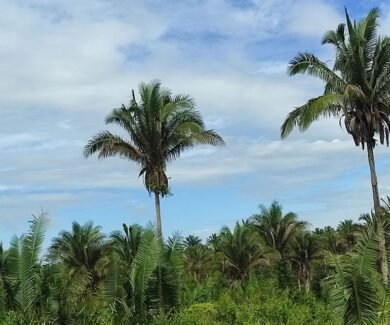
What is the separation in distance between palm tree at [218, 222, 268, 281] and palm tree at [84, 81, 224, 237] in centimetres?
1140

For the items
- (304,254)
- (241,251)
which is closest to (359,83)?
(241,251)

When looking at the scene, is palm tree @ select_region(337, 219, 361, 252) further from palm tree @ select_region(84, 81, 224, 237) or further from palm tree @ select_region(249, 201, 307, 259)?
palm tree @ select_region(84, 81, 224, 237)

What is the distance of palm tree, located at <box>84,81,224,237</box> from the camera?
24.9m

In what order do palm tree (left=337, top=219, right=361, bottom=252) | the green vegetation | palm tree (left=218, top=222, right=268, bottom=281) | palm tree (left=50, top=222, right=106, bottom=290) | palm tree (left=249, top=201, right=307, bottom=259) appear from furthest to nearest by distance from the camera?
palm tree (left=337, top=219, right=361, bottom=252)
palm tree (left=249, top=201, right=307, bottom=259)
palm tree (left=218, top=222, right=268, bottom=281)
palm tree (left=50, top=222, right=106, bottom=290)
the green vegetation

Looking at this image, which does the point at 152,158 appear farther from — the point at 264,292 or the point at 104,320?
the point at 104,320

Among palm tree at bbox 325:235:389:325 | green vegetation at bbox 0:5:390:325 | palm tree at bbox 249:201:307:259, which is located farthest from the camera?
palm tree at bbox 249:201:307:259

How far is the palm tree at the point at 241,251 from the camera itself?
35.5m

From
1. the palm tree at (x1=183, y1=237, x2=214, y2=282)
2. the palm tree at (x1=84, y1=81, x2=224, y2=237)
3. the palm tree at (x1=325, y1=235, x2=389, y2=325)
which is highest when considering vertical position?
the palm tree at (x1=84, y1=81, x2=224, y2=237)

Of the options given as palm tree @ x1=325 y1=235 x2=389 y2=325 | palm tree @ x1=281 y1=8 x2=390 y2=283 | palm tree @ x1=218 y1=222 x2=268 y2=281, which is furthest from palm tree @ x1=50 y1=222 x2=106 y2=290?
palm tree @ x1=325 y1=235 x2=389 y2=325

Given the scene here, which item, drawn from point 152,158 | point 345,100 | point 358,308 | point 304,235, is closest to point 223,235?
point 304,235

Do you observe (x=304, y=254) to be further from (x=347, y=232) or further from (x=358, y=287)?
(x=358, y=287)

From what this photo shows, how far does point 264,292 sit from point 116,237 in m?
8.58

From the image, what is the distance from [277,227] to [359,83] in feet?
65.1

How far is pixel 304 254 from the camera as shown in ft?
139
